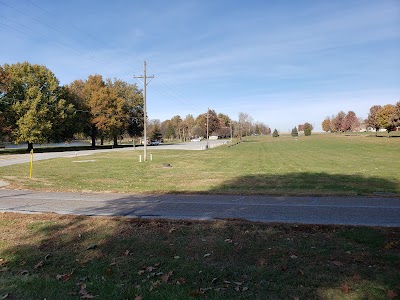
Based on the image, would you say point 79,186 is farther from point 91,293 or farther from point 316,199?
point 91,293

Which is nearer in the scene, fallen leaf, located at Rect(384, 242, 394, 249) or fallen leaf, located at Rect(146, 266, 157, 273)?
fallen leaf, located at Rect(146, 266, 157, 273)

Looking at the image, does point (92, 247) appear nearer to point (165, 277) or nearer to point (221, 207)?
point (165, 277)

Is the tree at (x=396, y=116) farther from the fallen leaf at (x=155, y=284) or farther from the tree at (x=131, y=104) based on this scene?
the fallen leaf at (x=155, y=284)

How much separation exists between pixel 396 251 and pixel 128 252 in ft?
14.3

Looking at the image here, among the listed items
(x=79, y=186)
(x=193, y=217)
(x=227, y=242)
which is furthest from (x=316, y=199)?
(x=79, y=186)

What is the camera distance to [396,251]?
5473 mm

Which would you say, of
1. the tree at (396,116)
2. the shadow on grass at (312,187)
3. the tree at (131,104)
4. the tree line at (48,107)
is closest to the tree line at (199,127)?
the tree at (131,104)

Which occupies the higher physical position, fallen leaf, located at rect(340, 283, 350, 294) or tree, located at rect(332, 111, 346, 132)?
tree, located at rect(332, 111, 346, 132)

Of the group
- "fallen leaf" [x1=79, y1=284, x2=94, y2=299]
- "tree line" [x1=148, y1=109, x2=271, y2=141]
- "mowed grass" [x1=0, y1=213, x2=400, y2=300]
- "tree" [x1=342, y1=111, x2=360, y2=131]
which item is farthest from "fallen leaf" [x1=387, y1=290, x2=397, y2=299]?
"tree" [x1=342, y1=111, x2=360, y2=131]

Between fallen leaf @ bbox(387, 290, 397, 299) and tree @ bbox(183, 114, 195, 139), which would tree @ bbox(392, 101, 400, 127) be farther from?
tree @ bbox(183, 114, 195, 139)

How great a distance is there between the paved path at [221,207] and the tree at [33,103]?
38148 millimetres

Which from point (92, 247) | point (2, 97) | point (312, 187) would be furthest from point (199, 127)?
point (92, 247)

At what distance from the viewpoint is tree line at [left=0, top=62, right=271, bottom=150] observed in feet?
150

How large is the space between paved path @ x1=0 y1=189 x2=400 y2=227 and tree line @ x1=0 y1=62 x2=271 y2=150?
123 ft
